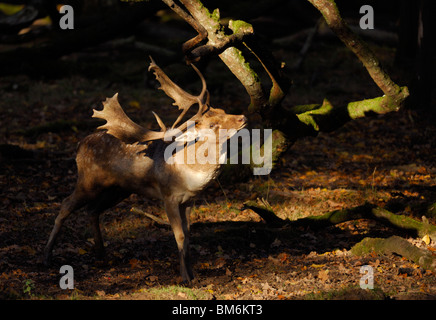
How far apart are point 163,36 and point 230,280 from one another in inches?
727

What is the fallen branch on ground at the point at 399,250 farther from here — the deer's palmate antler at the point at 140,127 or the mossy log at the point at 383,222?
the deer's palmate antler at the point at 140,127

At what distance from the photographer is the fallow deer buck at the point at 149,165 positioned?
6.91 meters

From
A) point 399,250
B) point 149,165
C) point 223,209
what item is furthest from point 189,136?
point 223,209

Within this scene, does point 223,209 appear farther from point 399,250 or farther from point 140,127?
point 399,250

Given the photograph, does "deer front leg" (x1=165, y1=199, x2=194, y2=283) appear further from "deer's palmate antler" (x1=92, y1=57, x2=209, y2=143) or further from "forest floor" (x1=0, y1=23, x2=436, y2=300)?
"deer's palmate antler" (x1=92, y1=57, x2=209, y2=143)

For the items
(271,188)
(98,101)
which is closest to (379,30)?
(98,101)

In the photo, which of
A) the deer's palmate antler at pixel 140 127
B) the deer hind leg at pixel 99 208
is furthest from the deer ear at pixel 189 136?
the deer hind leg at pixel 99 208

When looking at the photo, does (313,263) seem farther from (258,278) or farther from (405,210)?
(405,210)

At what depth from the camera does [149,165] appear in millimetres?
7449

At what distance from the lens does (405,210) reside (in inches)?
369

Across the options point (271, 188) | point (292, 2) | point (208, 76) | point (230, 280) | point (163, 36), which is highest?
point (292, 2)

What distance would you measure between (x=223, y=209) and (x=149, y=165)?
132 inches

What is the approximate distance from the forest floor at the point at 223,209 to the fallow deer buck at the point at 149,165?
0.70m

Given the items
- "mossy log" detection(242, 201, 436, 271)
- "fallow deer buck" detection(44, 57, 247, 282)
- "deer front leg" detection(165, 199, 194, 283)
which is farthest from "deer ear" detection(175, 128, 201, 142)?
"mossy log" detection(242, 201, 436, 271)
